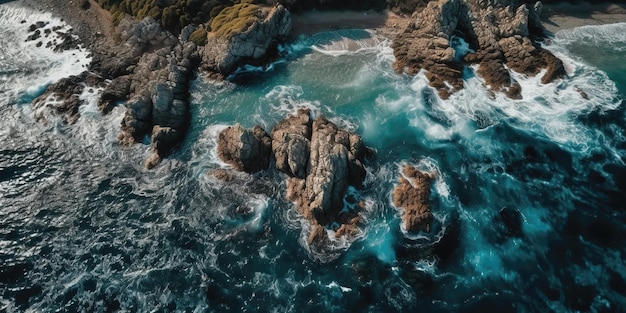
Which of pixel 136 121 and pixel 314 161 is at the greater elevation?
pixel 136 121

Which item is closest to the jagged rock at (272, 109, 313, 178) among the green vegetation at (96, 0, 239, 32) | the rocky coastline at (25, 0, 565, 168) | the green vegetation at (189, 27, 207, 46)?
the rocky coastline at (25, 0, 565, 168)

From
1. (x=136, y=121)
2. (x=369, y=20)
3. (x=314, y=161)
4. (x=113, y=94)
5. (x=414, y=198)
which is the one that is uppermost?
(x=369, y=20)

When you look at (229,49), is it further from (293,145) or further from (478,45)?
(478,45)

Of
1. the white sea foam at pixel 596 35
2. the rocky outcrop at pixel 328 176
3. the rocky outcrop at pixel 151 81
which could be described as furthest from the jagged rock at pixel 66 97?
the white sea foam at pixel 596 35

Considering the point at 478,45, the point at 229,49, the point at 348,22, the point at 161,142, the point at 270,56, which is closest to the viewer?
the point at 161,142

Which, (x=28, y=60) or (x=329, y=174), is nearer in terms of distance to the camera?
(x=329, y=174)

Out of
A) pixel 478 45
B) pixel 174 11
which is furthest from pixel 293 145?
pixel 174 11

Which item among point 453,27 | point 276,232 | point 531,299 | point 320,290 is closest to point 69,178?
point 276,232

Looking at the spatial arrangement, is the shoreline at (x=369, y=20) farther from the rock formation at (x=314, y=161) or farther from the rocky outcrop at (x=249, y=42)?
the rock formation at (x=314, y=161)
